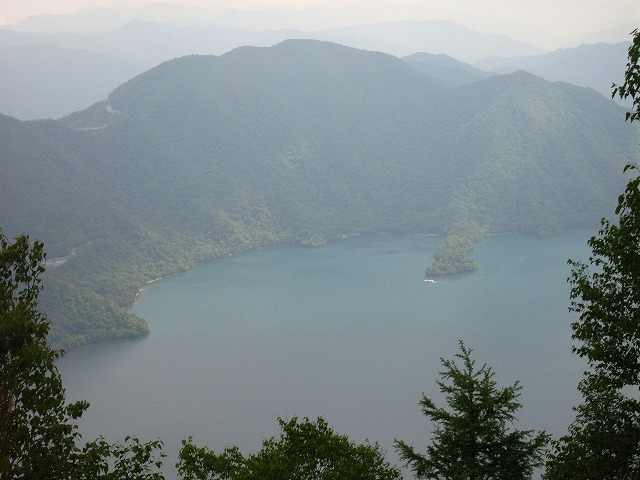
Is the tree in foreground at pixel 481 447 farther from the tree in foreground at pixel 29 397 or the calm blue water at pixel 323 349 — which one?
the calm blue water at pixel 323 349

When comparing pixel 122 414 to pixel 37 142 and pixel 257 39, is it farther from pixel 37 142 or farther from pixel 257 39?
pixel 257 39

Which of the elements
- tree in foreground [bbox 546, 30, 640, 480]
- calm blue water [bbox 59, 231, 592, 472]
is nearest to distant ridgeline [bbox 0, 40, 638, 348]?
calm blue water [bbox 59, 231, 592, 472]

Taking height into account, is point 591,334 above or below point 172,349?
above

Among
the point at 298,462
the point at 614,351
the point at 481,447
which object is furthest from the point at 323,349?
the point at 614,351

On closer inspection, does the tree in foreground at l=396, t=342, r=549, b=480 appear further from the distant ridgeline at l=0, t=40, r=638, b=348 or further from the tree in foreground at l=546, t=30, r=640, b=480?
the distant ridgeline at l=0, t=40, r=638, b=348

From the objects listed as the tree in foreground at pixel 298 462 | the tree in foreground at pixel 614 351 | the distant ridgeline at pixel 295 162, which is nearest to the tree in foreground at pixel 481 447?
the tree in foreground at pixel 298 462

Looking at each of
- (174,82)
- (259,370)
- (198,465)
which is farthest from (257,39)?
(198,465)
